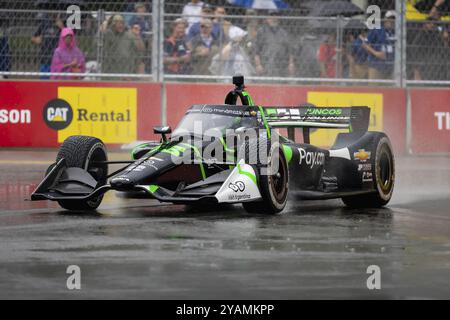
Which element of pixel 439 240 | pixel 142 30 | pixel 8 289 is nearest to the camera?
pixel 8 289

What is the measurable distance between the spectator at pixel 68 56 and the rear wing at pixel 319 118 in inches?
273

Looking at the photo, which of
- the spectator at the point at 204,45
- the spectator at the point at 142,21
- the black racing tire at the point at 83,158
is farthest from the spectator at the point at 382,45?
the black racing tire at the point at 83,158

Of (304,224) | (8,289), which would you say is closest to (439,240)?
(304,224)

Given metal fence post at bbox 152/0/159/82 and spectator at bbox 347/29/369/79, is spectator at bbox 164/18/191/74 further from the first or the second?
spectator at bbox 347/29/369/79

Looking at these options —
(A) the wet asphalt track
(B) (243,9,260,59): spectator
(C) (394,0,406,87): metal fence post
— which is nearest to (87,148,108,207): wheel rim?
(A) the wet asphalt track

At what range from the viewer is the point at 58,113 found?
17.8 m

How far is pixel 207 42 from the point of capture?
18.0 m

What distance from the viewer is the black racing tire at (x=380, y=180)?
37.1 ft

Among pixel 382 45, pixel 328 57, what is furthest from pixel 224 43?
pixel 382 45

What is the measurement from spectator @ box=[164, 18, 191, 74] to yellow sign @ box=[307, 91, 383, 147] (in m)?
2.25

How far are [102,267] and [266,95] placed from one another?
38.0ft

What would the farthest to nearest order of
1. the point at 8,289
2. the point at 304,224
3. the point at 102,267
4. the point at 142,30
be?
1. the point at 142,30
2. the point at 304,224
3. the point at 102,267
4. the point at 8,289

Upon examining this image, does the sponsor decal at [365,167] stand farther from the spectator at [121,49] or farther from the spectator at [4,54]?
the spectator at [4,54]
